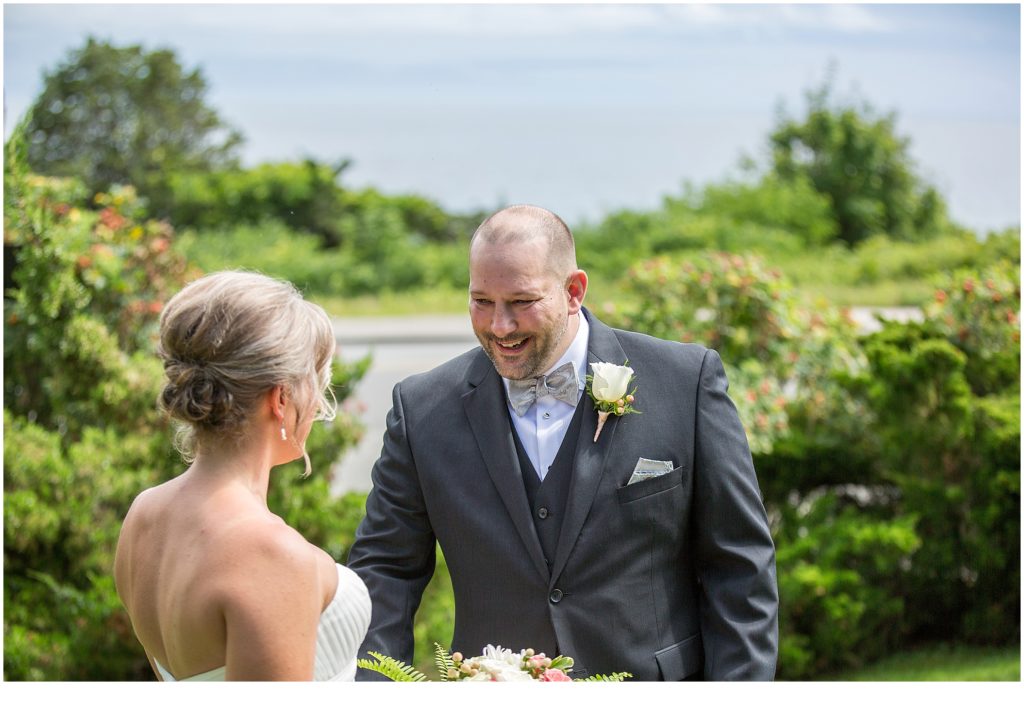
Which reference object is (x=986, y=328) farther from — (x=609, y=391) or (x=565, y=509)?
(x=565, y=509)

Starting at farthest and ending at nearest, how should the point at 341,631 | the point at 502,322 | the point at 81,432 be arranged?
the point at 81,432 < the point at 502,322 < the point at 341,631

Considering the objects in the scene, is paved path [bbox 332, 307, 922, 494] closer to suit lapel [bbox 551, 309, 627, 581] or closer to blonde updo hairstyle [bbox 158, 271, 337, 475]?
suit lapel [bbox 551, 309, 627, 581]

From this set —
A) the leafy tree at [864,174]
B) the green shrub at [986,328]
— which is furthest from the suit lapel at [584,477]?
the leafy tree at [864,174]

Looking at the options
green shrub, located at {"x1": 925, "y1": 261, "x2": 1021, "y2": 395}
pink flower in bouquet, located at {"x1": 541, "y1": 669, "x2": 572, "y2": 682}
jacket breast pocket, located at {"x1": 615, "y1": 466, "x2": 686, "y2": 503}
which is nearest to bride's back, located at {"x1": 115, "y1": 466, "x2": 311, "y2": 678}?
pink flower in bouquet, located at {"x1": 541, "y1": 669, "x2": 572, "y2": 682}

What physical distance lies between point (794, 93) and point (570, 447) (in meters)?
24.1

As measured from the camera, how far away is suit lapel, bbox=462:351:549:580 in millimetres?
2863

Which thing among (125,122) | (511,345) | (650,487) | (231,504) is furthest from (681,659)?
(125,122)

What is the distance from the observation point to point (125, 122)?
945 inches

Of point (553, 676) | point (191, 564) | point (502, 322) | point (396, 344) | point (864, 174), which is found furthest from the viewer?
point (864, 174)

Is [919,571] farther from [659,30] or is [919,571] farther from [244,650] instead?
[659,30]

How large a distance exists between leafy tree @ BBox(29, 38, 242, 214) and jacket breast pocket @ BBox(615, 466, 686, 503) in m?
19.6

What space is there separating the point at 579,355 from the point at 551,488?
1.30 feet

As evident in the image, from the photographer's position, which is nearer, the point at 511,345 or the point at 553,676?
the point at 553,676

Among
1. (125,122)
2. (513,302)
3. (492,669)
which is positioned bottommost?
(492,669)
